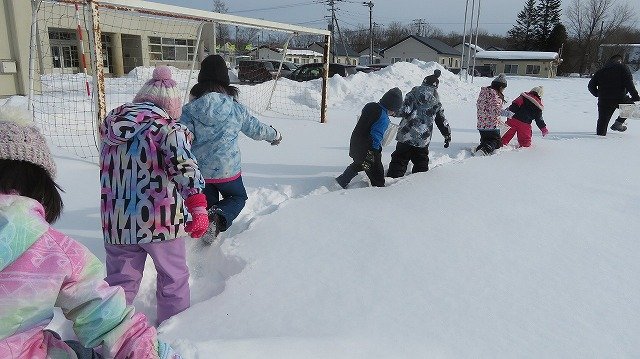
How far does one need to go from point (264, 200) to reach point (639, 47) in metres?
63.8

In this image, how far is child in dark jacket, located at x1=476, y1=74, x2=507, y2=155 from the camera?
20.9ft

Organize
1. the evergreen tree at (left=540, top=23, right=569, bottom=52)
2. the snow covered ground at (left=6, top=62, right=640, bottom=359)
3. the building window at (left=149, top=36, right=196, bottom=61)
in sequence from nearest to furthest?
1. the snow covered ground at (left=6, top=62, right=640, bottom=359)
2. the building window at (left=149, top=36, right=196, bottom=61)
3. the evergreen tree at (left=540, top=23, right=569, bottom=52)

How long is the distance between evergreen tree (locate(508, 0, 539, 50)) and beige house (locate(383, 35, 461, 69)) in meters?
10.3

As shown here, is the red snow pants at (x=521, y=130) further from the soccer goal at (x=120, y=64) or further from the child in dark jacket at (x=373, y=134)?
the soccer goal at (x=120, y=64)

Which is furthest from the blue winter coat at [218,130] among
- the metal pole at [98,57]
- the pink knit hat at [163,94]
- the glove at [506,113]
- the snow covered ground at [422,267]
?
the glove at [506,113]

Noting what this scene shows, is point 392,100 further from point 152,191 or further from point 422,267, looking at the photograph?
point 152,191

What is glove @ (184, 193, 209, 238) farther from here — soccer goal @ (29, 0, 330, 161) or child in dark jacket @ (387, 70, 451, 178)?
child in dark jacket @ (387, 70, 451, 178)

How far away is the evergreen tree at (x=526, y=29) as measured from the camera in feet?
194

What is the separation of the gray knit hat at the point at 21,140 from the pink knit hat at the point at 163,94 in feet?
3.26

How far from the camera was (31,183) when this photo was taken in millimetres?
1192

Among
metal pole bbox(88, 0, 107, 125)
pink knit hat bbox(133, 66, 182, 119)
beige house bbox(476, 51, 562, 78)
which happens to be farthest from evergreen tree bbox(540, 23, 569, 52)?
pink knit hat bbox(133, 66, 182, 119)

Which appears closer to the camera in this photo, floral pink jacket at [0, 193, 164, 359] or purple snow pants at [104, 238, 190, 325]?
floral pink jacket at [0, 193, 164, 359]

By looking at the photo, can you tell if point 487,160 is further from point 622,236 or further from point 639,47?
point 639,47

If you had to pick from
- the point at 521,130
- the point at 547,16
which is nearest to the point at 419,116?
the point at 521,130
